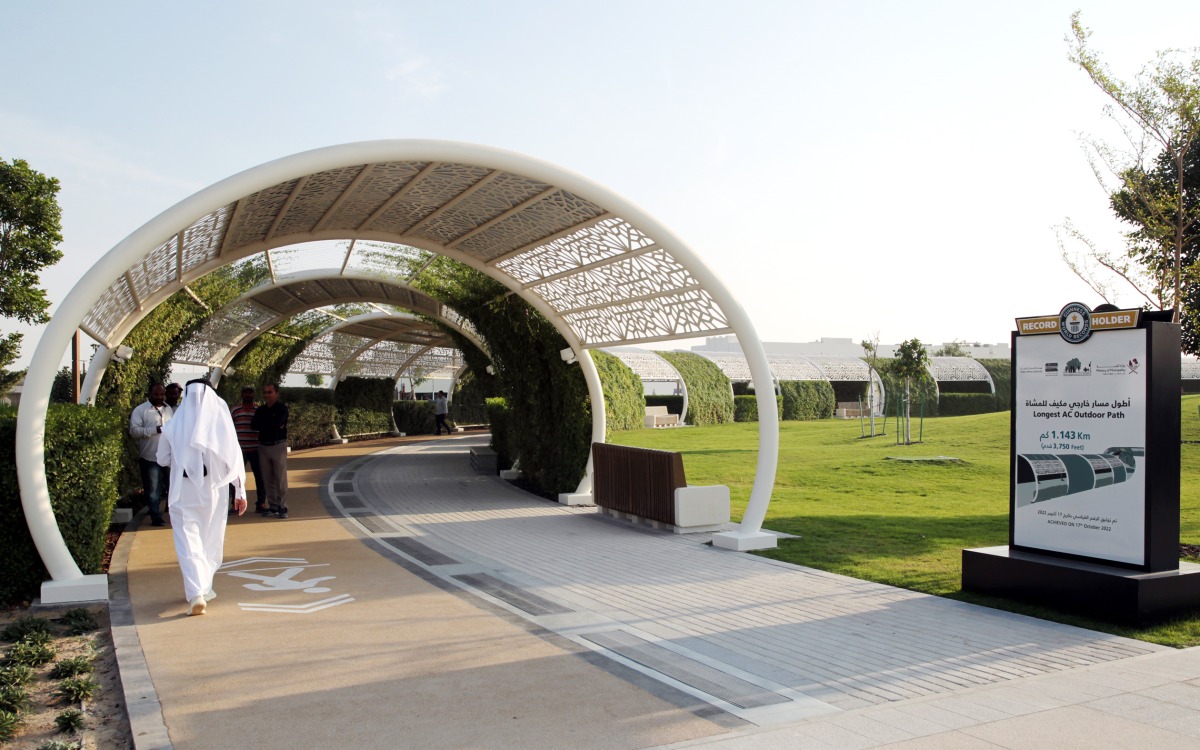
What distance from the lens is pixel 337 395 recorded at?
Result: 2761 centimetres

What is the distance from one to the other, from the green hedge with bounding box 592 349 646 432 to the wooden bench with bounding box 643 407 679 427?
43.0 inches

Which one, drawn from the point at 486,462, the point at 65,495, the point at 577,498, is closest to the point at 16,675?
the point at 65,495

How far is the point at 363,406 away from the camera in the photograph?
1129 inches

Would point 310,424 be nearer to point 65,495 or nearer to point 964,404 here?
point 65,495

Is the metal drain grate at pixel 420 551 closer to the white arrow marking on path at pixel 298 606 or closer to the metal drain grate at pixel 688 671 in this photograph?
the white arrow marking on path at pixel 298 606

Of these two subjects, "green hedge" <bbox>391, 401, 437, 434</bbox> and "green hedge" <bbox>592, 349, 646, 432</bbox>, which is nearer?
"green hedge" <bbox>592, 349, 646, 432</bbox>

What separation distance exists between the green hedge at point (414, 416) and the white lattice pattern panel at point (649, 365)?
25.8ft

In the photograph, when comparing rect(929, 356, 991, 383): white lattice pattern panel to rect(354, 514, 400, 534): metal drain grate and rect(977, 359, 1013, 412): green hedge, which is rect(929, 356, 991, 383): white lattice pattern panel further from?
rect(354, 514, 400, 534): metal drain grate

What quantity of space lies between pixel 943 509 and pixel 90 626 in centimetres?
1084

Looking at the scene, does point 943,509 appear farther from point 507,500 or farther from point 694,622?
point 694,622

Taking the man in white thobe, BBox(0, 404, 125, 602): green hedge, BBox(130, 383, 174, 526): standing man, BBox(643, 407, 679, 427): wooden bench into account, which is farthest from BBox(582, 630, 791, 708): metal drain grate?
BBox(643, 407, 679, 427): wooden bench

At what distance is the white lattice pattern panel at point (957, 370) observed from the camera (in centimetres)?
4247

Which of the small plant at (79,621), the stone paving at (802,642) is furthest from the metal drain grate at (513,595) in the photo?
the small plant at (79,621)

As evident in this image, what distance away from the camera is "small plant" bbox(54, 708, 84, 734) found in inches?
166
